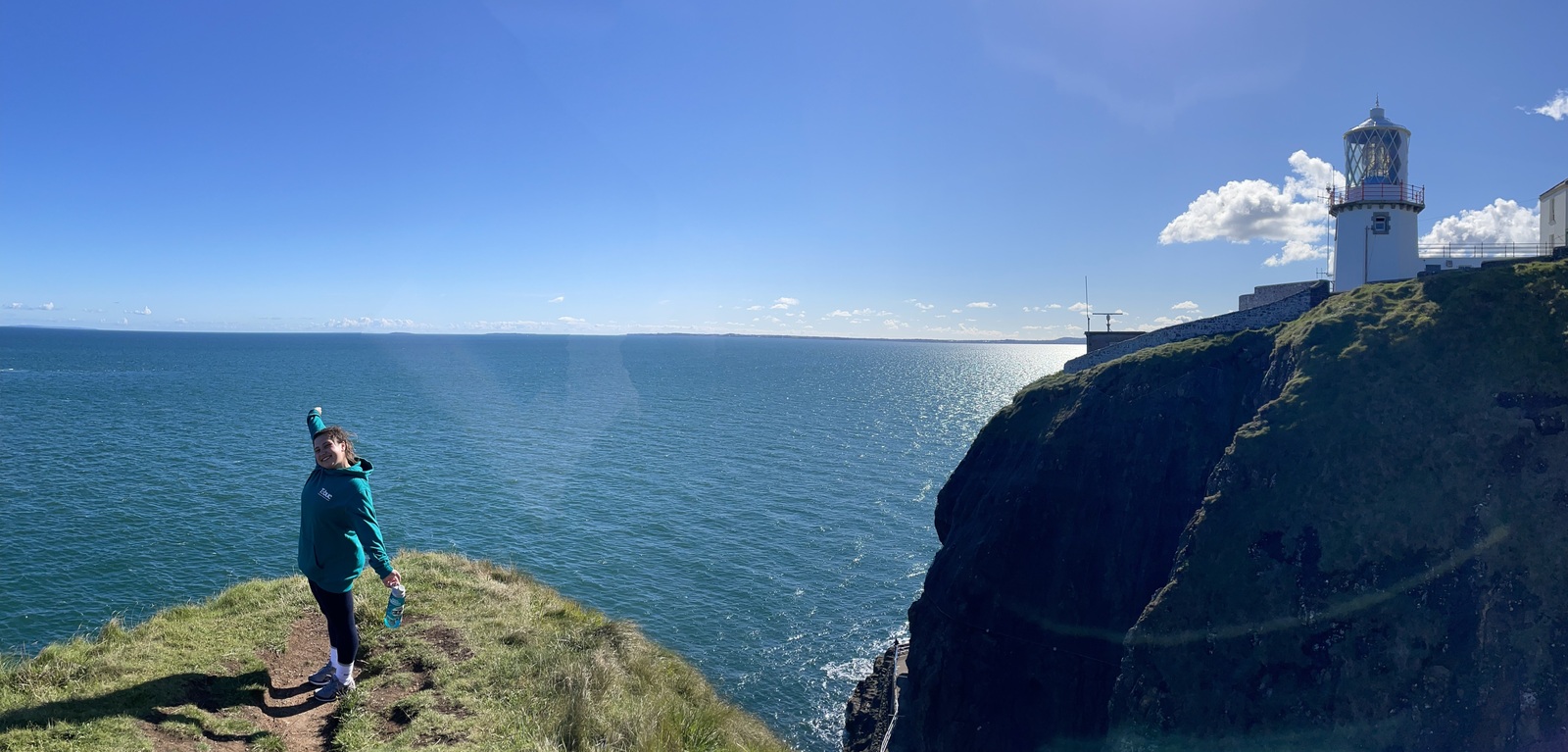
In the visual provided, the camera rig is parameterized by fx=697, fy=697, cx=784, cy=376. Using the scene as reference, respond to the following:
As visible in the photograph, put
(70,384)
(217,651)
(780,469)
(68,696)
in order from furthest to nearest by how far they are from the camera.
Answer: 1. (70,384)
2. (780,469)
3. (217,651)
4. (68,696)

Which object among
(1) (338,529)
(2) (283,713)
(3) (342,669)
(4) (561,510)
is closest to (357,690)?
(3) (342,669)

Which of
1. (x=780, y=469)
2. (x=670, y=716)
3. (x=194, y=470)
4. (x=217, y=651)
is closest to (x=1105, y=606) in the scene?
(x=670, y=716)

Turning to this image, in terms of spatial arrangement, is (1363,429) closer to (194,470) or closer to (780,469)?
(780,469)

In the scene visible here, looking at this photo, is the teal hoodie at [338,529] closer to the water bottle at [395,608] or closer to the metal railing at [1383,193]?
the water bottle at [395,608]

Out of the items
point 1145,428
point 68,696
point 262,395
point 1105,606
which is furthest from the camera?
point 262,395

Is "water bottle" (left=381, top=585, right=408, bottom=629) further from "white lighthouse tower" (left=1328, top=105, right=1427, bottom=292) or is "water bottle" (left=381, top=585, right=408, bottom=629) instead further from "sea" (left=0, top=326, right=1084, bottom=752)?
"white lighthouse tower" (left=1328, top=105, right=1427, bottom=292)

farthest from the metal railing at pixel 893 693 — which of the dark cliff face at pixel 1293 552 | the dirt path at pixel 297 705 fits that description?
the dirt path at pixel 297 705

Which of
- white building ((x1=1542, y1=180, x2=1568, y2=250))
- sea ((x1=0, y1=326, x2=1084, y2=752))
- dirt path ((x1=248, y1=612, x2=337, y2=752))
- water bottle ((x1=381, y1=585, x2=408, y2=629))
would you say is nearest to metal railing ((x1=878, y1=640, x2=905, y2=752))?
sea ((x1=0, y1=326, x2=1084, y2=752))
